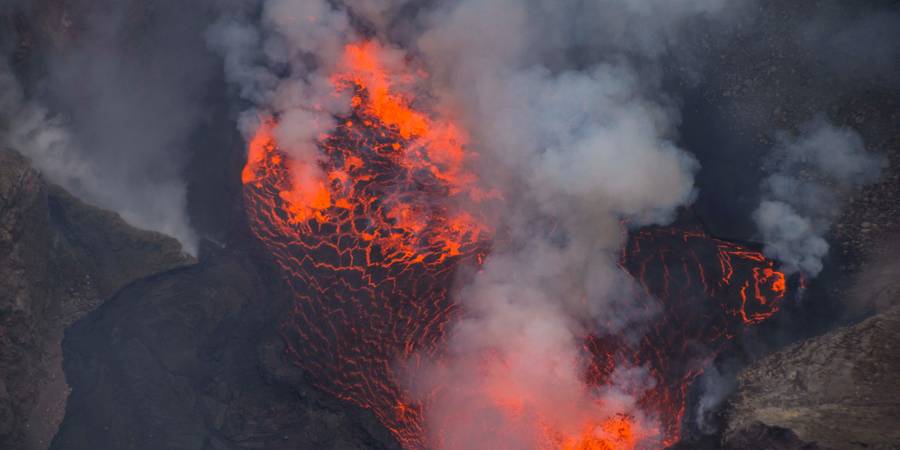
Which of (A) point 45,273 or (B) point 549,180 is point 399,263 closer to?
(B) point 549,180

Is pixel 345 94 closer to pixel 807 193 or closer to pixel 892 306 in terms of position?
pixel 807 193

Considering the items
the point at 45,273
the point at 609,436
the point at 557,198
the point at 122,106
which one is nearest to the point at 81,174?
the point at 122,106

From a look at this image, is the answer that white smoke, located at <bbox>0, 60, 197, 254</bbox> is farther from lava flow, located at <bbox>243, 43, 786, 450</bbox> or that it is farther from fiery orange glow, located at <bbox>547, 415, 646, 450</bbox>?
fiery orange glow, located at <bbox>547, 415, 646, 450</bbox>

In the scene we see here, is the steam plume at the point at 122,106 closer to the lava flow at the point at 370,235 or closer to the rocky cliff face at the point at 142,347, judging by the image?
the rocky cliff face at the point at 142,347

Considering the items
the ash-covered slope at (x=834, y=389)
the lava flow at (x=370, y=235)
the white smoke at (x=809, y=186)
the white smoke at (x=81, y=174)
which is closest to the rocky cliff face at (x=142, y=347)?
the white smoke at (x=81, y=174)

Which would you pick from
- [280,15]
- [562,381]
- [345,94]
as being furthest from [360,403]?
[280,15]

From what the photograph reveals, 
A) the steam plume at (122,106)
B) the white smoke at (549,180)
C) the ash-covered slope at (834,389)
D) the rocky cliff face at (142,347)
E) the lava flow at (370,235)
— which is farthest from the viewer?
the steam plume at (122,106)
